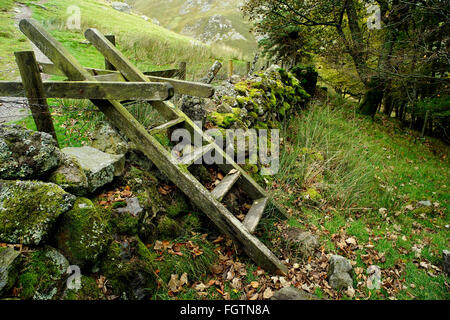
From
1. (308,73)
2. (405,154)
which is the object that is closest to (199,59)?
(308,73)

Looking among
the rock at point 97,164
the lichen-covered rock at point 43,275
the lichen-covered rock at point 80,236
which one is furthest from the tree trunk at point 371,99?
the lichen-covered rock at point 43,275

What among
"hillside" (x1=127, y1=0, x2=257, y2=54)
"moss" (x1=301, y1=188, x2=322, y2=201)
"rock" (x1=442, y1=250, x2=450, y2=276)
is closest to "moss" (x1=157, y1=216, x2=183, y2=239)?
"moss" (x1=301, y1=188, x2=322, y2=201)

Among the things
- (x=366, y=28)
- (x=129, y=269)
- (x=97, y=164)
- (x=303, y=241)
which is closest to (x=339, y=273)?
(x=303, y=241)

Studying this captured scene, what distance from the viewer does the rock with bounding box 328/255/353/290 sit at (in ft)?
10.2

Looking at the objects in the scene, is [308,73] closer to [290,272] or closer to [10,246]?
[290,272]

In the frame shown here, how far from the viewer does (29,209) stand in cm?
212

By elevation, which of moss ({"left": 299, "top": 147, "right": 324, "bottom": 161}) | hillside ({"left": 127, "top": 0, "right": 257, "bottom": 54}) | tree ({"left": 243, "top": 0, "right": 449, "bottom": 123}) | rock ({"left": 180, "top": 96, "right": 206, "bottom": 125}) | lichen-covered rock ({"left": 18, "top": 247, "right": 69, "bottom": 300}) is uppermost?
hillside ({"left": 127, "top": 0, "right": 257, "bottom": 54})

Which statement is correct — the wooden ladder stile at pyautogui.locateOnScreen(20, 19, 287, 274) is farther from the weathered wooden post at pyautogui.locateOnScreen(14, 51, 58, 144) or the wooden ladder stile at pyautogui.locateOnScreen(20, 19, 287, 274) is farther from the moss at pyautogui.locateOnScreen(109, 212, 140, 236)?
the moss at pyautogui.locateOnScreen(109, 212, 140, 236)

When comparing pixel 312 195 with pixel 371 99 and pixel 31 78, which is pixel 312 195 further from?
pixel 371 99

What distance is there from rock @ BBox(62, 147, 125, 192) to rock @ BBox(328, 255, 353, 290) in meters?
3.02

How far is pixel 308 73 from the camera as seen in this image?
31.1 feet

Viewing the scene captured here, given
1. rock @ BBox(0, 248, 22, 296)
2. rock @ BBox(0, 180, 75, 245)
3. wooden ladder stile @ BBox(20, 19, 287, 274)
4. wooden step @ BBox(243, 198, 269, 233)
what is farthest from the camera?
wooden step @ BBox(243, 198, 269, 233)

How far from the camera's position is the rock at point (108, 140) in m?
3.42
